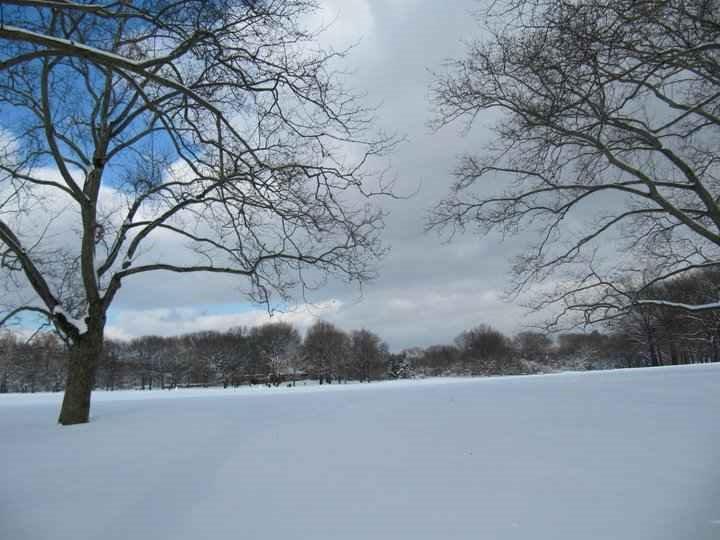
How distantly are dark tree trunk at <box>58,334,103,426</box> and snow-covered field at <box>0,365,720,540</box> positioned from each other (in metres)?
1.28

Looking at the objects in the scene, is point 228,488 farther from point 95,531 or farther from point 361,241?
point 361,241

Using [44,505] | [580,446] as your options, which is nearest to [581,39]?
[580,446]

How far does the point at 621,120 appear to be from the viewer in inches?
361

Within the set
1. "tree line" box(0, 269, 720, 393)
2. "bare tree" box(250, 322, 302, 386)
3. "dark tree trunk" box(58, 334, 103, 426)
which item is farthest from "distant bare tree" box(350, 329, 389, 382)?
"dark tree trunk" box(58, 334, 103, 426)

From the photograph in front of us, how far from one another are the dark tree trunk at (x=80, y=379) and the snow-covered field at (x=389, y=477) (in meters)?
1.28

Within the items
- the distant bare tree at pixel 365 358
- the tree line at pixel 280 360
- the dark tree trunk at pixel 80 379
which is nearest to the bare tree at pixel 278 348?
the tree line at pixel 280 360

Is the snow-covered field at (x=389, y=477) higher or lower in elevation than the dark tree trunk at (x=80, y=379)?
lower

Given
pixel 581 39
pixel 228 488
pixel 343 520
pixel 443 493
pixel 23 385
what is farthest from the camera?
pixel 23 385

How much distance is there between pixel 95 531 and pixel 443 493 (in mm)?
2626

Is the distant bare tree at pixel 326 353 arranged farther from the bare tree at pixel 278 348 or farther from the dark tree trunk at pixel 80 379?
the dark tree trunk at pixel 80 379

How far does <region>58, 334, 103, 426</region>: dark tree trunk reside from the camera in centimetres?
855

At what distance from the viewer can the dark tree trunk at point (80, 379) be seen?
855 centimetres

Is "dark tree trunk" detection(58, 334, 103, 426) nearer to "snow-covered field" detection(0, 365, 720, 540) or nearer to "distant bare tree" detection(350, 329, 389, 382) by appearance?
"snow-covered field" detection(0, 365, 720, 540)

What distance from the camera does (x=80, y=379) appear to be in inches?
347
